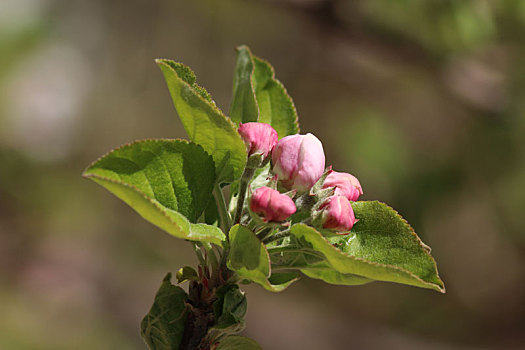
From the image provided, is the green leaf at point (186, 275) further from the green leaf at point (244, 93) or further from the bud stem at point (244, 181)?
the green leaf at point (244, 93)

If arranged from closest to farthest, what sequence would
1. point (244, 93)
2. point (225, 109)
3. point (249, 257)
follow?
1. point (249, 257)
2. point (244, 93)
3. point (225, 109)

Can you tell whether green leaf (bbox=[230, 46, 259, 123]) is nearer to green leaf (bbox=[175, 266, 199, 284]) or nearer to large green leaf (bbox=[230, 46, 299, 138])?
large green leaf (bbox=[230, 46, 299, 138])

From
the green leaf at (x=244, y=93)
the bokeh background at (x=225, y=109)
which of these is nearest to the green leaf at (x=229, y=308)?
the green leaf at (x=244, y=93)

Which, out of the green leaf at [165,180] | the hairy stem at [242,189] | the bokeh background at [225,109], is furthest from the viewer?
the bokeh background at [225,109]

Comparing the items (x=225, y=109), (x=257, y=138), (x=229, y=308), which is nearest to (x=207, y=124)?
(x=257, y=138)

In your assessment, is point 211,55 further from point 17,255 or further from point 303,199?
point 303,199

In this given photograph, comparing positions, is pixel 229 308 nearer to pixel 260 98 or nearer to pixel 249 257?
pixel 249 257

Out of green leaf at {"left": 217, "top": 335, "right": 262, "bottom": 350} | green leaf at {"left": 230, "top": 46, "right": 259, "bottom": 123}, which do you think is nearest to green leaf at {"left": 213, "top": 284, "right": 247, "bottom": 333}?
green leaf at {"left": 217, "top": 335, "right": 262, "bottom": 350}
